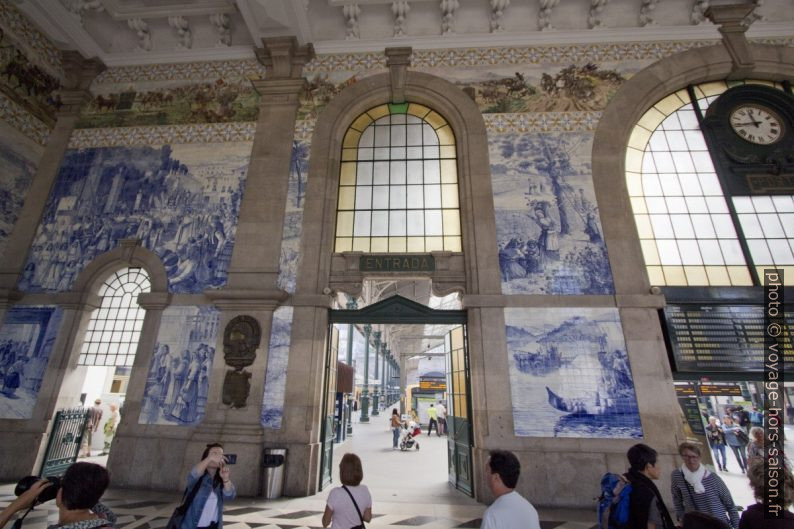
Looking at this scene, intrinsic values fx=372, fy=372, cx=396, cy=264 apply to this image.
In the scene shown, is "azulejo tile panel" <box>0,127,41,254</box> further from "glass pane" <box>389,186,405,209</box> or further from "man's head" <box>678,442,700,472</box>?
"man's head" <box>678,442,700,472</box>

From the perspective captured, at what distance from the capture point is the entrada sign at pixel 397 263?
26.4 feet

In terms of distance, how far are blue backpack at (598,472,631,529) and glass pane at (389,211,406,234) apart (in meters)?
6.40

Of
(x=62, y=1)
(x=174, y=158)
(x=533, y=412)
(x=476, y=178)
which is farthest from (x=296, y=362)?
(x=62, y=1)

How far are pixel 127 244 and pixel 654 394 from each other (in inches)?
449

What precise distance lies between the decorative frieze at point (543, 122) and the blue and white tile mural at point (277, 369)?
21.2ft

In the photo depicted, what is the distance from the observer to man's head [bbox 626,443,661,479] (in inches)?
114

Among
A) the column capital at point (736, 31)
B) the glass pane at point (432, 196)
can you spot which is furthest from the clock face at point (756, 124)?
the glass pane at point (432, 196)

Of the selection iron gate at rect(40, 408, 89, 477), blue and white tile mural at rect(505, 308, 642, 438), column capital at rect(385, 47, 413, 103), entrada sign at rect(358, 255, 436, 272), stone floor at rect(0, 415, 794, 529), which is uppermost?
column capital at rect(385, 47, 413, 103)

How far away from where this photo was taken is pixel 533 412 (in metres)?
6.88

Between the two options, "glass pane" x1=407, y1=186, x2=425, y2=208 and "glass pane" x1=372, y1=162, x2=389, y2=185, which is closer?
"glass pane" x1=407, y1=186, x2=425, y2=208

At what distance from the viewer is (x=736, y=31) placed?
9297 mm

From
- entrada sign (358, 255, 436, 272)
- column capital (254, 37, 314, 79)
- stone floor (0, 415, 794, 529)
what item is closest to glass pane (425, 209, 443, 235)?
entrada sign (358, 255, 436, 272)

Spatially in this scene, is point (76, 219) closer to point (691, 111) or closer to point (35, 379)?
point (35, 379)

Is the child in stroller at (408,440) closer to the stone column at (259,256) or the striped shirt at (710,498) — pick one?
the stone column at (259,256)
